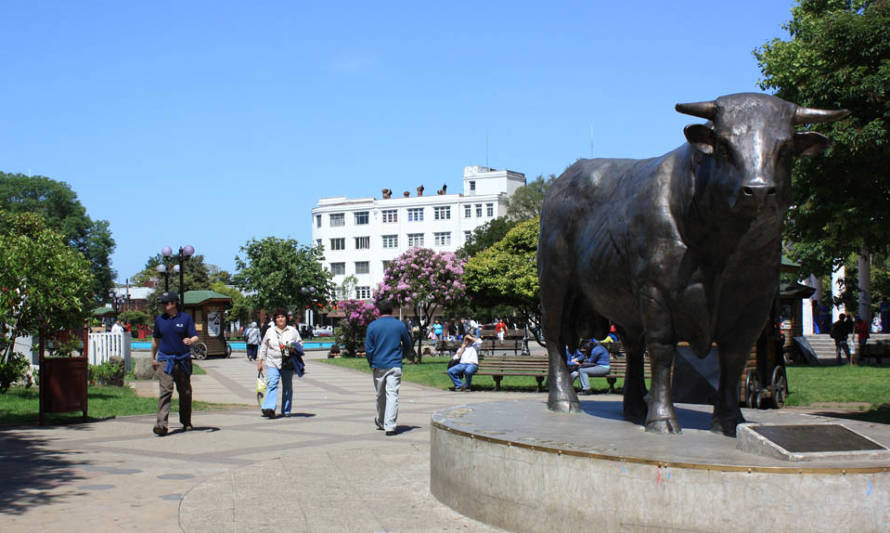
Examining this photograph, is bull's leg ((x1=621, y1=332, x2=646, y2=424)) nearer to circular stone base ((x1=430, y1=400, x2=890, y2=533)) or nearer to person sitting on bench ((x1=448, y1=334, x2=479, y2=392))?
circular stone base ((x1=430, y1=400, x2=890, y2=533))

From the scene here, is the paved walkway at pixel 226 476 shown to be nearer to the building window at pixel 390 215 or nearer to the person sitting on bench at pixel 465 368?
the person sitting on bench at pixel 465 368

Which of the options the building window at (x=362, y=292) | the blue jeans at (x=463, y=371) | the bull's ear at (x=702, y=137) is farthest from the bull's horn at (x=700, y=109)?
the building window at (x=362, y=292)

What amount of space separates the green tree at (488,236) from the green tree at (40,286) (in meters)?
50.0

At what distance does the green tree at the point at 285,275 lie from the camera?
58844 mm

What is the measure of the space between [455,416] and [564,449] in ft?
6.67

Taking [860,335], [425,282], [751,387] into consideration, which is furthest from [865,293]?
[751,387]

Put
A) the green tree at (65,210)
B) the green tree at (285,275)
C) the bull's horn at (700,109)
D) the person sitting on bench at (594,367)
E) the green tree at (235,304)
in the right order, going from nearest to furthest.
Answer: the bull's horn at (700,109)
the person sitting on bench at (594,367)
the green tree at (285,275)
the green tree at (65,210)
the green tree at (235,304)

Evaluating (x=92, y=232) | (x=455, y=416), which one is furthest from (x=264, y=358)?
(x=92, y=232)

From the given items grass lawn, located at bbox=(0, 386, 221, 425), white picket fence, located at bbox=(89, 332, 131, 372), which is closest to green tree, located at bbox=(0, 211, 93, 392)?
grass lawn, located at bbox=(0, 386, 221, 425)

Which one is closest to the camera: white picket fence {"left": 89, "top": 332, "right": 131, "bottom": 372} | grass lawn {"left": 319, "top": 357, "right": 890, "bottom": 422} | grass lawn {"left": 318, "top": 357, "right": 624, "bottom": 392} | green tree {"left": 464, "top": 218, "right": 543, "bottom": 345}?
grass lawn {"left": 319, "top": 357, "right": 890, "bottom": 422}

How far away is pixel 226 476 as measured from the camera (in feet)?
26.3

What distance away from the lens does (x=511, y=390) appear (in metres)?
19.2

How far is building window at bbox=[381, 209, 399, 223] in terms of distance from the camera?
8575cm

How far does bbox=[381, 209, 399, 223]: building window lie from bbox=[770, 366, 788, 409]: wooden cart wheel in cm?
7217
